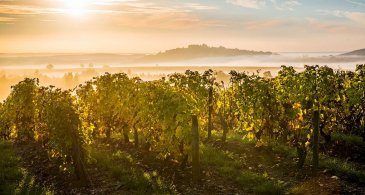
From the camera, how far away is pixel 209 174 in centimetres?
1638

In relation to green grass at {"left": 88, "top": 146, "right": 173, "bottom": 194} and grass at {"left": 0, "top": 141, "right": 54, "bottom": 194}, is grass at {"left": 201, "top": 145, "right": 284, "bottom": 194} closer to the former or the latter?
green grass at {"left": 88, "top": 146, "right": 173, "bottom": 194}

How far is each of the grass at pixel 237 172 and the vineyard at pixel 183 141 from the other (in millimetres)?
46

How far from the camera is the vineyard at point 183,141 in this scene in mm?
15258

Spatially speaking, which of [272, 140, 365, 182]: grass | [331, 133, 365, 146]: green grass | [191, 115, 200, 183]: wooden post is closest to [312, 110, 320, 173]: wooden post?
[272, 140, 365, 182]: grass

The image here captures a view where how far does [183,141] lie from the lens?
1653 centimetres

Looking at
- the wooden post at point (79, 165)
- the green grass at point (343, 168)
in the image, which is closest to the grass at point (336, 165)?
the green grass at point (343, 168)

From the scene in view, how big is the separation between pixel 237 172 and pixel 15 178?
969 centimetres

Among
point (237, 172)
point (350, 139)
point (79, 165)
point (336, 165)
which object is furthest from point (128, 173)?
point (350, 139)

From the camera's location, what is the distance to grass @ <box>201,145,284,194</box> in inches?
576

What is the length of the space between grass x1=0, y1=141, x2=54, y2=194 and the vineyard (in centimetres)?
6

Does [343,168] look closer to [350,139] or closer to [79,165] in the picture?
[350,139]

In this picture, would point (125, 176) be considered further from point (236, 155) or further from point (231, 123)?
point (231, 123)

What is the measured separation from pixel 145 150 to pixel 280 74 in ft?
26.5

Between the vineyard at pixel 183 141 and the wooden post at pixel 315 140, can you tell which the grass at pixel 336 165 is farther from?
the wooden post at pixel 315 140
